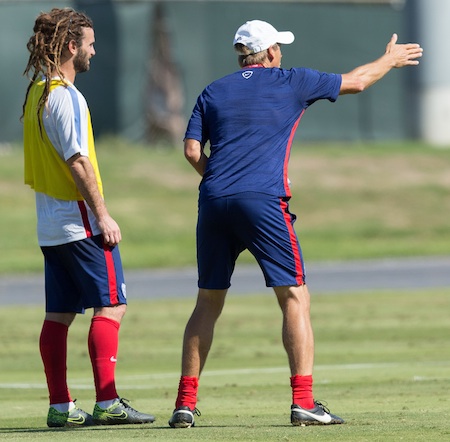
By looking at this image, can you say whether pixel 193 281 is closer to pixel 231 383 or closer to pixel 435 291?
pixel 435 291

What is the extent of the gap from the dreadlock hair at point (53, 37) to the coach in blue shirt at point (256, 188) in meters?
0.82

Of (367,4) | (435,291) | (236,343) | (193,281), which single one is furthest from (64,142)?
(367,4)

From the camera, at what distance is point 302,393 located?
704 cm

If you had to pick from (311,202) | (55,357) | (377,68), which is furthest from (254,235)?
(311,202)

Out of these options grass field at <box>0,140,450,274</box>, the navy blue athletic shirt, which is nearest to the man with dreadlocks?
the navy blue athletic shirt

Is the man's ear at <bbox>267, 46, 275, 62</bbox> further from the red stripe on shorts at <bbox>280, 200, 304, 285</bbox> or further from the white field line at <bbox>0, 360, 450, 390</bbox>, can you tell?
the white field line at <bbox>0, 360, 450, 390</bbox>

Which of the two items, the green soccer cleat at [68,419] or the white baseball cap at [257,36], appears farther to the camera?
A: the green soccer cleat at [68,419]

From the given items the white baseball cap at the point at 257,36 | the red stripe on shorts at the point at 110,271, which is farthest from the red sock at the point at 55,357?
the white baseball cap at the point at 257,36

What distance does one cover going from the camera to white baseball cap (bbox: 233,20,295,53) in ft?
23.8

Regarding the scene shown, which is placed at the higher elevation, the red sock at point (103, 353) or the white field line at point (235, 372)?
the red sock at point (103, 353)

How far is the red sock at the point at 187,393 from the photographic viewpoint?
7.17m

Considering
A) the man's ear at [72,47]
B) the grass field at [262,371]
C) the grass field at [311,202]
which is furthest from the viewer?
the grass field at [311,202]

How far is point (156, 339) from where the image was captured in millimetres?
13000

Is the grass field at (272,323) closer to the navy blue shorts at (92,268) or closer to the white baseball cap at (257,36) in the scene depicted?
the navy blue shorts at (92,268)
